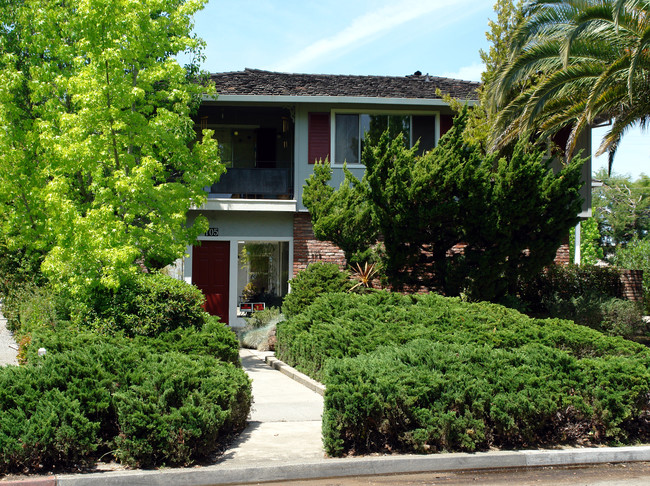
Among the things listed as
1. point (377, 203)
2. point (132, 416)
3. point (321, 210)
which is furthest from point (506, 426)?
point (321, 210)

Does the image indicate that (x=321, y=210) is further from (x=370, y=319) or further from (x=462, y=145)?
(x=370, y=319)

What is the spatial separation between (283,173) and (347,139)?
2118 mm

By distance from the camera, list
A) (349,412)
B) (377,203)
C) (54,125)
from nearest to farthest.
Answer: (349,412) → (54,125) → (377,203)

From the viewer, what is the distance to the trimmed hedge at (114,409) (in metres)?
6.08

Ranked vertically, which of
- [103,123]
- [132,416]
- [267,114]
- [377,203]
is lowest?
[132,416]

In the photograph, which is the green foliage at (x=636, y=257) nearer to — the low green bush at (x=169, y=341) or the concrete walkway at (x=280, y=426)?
the concrete walkway at (x=280, y=426)

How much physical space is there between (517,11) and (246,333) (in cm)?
1098

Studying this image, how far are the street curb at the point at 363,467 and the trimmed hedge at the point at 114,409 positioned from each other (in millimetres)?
272

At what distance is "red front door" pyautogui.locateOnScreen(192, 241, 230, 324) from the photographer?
18.8 m

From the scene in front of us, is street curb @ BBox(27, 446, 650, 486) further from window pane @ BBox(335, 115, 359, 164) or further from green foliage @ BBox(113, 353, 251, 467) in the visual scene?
window pane @ BBox(335, 115, 359, 164)

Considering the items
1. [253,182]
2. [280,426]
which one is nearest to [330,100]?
[253,182]

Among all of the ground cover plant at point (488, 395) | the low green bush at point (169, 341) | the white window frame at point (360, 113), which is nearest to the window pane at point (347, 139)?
the white window frame at point (360, 113)

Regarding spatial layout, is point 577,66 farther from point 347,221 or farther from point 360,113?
point 360,113

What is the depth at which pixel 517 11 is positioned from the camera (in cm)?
1719
